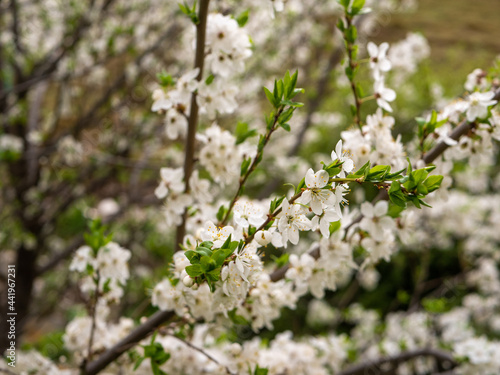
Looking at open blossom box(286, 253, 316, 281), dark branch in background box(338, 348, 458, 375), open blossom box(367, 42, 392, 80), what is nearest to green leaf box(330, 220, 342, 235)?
open blossom box(286, 253, 316, 281)

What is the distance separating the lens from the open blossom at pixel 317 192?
841 millimetres

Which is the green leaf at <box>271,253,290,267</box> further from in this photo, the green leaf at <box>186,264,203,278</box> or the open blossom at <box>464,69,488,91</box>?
the open blossom at <box>464,69,488,91</box>

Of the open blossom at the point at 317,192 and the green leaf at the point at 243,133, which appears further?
the green leaf at the point at 243,133

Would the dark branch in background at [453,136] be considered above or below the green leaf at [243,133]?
below

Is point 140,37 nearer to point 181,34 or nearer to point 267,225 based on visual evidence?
point 181,34

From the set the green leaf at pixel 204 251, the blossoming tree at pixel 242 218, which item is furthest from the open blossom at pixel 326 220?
the green leaf at pixel 204 251

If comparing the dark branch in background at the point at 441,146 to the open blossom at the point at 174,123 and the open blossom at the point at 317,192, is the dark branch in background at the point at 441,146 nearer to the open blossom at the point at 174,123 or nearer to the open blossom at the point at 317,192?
the open blossom at the point at 317,192

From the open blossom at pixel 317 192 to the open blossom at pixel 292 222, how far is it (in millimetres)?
36

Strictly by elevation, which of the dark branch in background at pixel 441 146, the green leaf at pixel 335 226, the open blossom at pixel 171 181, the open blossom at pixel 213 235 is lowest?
the open blossom at pixel 213 235

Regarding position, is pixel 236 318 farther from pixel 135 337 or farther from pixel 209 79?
pixel 209 79

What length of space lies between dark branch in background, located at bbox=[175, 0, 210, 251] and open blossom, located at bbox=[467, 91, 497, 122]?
2.80 ft

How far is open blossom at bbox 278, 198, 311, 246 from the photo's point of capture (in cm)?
90

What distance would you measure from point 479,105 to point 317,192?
0.72 m

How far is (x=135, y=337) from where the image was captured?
4.40 feet
